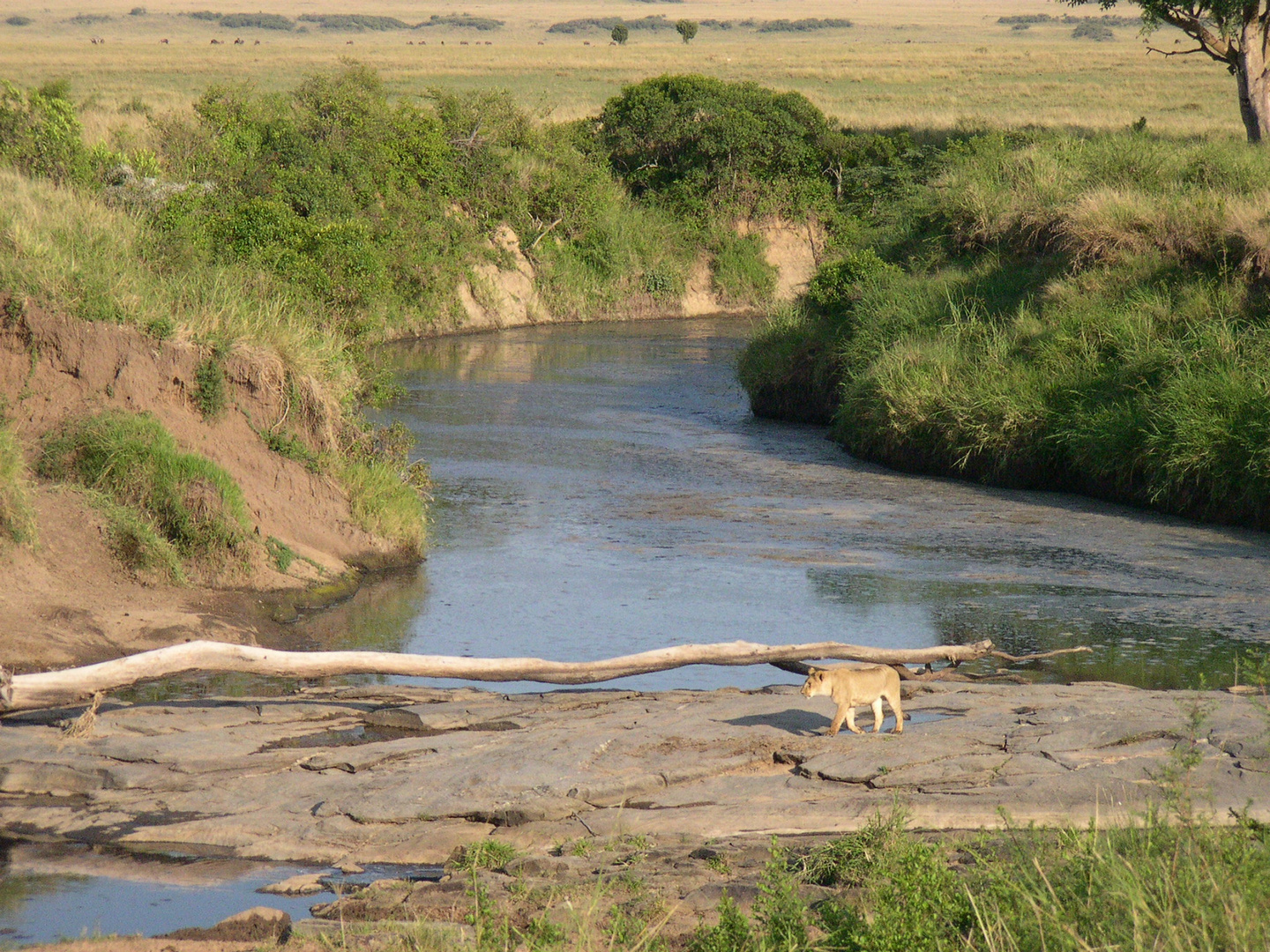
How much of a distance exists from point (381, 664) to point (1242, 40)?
23.9m

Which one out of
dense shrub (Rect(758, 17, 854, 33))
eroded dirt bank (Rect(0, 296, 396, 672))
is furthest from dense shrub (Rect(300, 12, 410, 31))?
eroded dirt bank (Rect(0, 296, 396, 672))

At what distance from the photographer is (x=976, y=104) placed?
57.0 metres

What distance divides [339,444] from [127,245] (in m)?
2.83

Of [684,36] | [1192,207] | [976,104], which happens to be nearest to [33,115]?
[1192,207]

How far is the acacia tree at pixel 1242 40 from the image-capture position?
83.8ft

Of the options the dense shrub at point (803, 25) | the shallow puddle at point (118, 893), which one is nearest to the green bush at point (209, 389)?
the shallow puddle at point (118, 893)

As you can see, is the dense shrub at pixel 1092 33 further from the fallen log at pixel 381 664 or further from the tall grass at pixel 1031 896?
the tall grass at pixel 1031 896

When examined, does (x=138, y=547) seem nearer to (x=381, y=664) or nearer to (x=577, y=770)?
(x=381, y=664)

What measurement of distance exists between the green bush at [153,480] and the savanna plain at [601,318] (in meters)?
0.03

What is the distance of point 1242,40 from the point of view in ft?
85.3

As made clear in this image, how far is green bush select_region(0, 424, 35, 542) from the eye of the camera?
9711 millimetres

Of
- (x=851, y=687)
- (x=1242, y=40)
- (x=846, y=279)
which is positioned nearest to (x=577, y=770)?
(x=851, y=687)

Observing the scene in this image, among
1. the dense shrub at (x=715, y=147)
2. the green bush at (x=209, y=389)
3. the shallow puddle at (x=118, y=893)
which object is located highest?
the dense shrub at (x=715, y=147)

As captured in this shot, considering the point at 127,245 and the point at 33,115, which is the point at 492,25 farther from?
the point at 127,245
